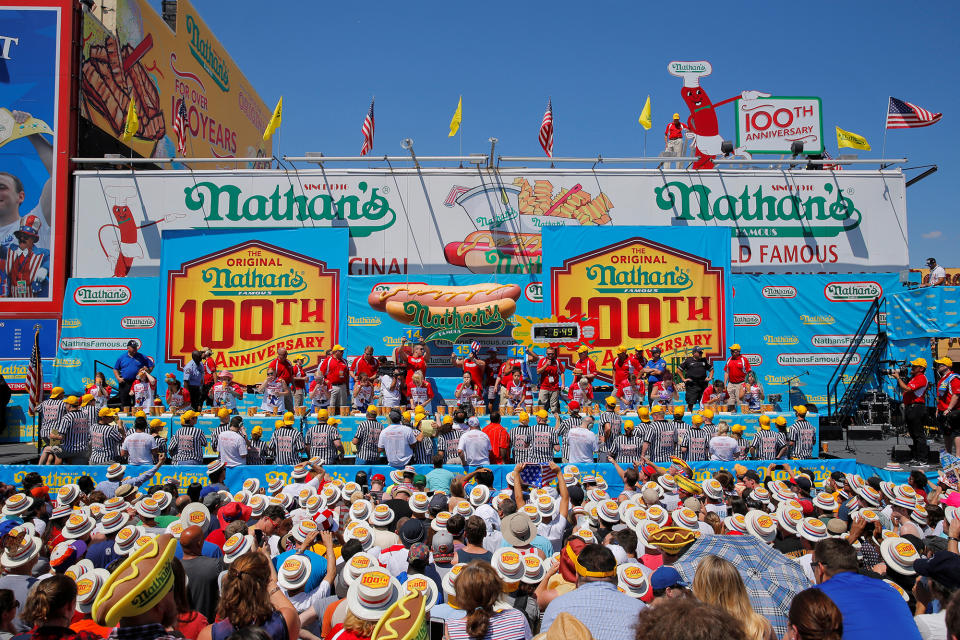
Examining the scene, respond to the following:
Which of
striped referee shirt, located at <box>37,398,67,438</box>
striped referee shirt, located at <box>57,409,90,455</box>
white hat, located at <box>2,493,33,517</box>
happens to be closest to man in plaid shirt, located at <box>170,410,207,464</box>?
striped referee shirt, located at <box>57,409,90,455</box>

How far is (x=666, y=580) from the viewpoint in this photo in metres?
4.11

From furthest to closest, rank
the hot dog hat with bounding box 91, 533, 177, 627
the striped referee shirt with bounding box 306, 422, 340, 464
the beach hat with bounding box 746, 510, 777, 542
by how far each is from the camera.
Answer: the striped referee shirt with bounding box 306, 422, 340, 464
the beach hat with bounding box 746, 510, 777, 542
the hot dog hat with bounding box 91, 533, 177, 627

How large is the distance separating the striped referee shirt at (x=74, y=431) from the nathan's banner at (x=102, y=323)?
6.62 meters

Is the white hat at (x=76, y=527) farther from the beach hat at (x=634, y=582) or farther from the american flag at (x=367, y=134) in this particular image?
the american flag at (x=367, y=134)

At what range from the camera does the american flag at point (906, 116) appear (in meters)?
19.4

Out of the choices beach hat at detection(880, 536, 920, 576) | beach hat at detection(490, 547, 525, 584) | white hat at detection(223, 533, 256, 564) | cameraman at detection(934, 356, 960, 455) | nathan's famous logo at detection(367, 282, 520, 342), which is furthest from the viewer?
nathan's famous logo at detection(367, 282, 520, 342)

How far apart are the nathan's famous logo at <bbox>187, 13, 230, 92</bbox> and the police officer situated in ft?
83.6

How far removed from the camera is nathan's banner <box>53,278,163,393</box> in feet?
62.6

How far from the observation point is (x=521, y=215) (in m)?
19.8

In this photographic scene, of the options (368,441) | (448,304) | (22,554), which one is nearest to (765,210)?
(448,304)

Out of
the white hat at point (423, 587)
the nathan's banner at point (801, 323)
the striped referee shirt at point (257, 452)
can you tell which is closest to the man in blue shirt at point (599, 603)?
the white hat at point (423, 587)

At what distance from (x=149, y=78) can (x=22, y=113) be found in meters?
6.19

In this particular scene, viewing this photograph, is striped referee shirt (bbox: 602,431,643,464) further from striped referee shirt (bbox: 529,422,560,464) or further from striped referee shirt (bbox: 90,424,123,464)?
striped referee shirt (bbox: 90,424,123,464)

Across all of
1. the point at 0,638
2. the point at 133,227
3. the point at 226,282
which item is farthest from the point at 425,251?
the point at 0,638
